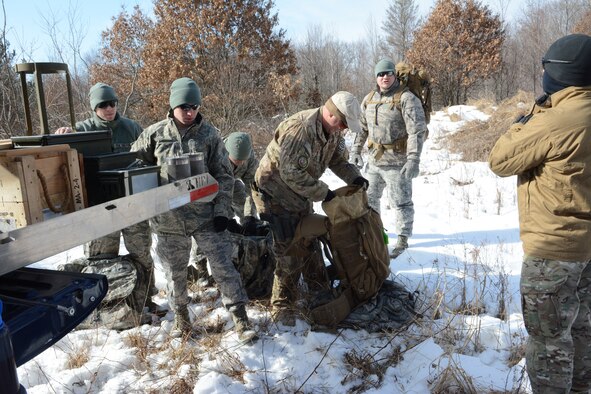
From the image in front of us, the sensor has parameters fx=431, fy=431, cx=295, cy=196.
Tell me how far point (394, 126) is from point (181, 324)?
10.5ft

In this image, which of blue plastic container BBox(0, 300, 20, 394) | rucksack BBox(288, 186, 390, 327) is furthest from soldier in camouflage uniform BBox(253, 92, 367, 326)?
blue plastic container BBox(0, 300, 20, 394)

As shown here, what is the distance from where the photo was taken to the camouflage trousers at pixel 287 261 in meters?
3.59

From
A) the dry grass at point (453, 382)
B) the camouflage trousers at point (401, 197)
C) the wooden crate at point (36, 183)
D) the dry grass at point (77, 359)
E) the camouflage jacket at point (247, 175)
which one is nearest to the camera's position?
the wooden crate at point (36, 183)

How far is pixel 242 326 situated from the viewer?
3.29m

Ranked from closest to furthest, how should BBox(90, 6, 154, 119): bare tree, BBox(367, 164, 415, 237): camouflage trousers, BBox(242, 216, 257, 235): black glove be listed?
1. BBox(242, 216, 257, 235): black glove
2. BBox(367, 164, 415, 237): camouflage trousers
3. BBox(90, 6, 154, 119): bare tree

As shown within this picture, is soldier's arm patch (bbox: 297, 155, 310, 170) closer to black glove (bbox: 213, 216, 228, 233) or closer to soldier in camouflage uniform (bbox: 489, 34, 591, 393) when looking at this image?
black glove (bbox: 213, 216, 228, 233)

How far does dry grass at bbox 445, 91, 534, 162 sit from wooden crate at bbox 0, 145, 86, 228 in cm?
967

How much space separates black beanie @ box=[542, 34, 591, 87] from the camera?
205cm

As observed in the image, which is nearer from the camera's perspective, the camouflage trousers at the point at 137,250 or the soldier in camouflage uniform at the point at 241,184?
the camouflage trousers at the point at 137,250

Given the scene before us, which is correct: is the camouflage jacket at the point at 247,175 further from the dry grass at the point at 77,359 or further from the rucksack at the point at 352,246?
the dry grass at the point at 77,359

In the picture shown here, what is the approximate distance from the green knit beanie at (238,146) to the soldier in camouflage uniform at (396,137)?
1.61 m

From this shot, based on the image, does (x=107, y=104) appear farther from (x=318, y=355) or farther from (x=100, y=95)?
(x=318, y=355)

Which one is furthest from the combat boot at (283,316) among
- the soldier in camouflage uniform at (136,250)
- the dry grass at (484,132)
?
the dry grass at (484,132)

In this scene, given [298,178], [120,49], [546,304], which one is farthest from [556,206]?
[120,49]
